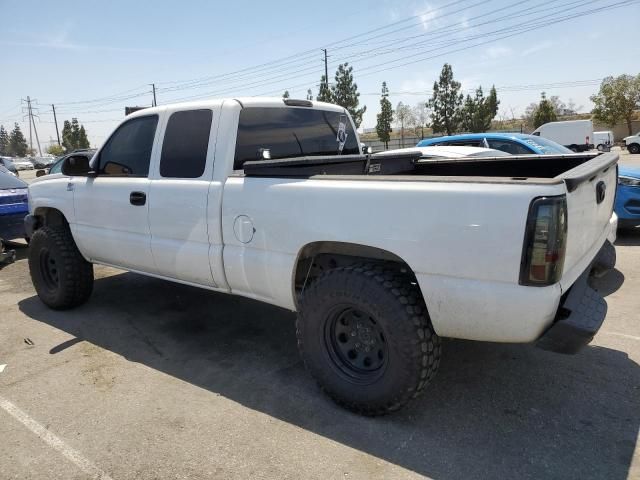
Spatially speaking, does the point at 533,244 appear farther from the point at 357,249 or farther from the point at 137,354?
the point at 137,354

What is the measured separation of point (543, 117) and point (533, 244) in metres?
54.1

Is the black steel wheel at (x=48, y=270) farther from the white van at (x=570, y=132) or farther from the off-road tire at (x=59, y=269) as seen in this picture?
the white van at (x=570, y=132)

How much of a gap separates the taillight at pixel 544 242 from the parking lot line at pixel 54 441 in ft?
7.66

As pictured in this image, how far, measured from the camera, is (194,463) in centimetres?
268

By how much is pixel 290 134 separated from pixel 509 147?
6420 mm

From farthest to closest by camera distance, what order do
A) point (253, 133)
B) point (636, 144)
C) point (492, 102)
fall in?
point (492, 102), point (636, 144), point (253, 133)

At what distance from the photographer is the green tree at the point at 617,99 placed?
4969cm

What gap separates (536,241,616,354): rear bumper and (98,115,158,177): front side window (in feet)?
10.6

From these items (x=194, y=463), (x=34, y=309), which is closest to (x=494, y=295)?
(x=194, y=463)

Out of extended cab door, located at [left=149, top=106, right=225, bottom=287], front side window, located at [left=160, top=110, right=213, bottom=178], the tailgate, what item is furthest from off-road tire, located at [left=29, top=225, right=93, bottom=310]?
the tailgate

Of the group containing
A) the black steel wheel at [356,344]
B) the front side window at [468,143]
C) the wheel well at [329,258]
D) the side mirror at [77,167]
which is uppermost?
the side mirror at [77,167]

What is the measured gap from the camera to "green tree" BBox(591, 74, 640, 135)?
4969cm

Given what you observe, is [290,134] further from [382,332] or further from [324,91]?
[324,91]

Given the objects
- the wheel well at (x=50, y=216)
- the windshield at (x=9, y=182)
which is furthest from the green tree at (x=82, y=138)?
the wheel well at (x=50, y=216)
